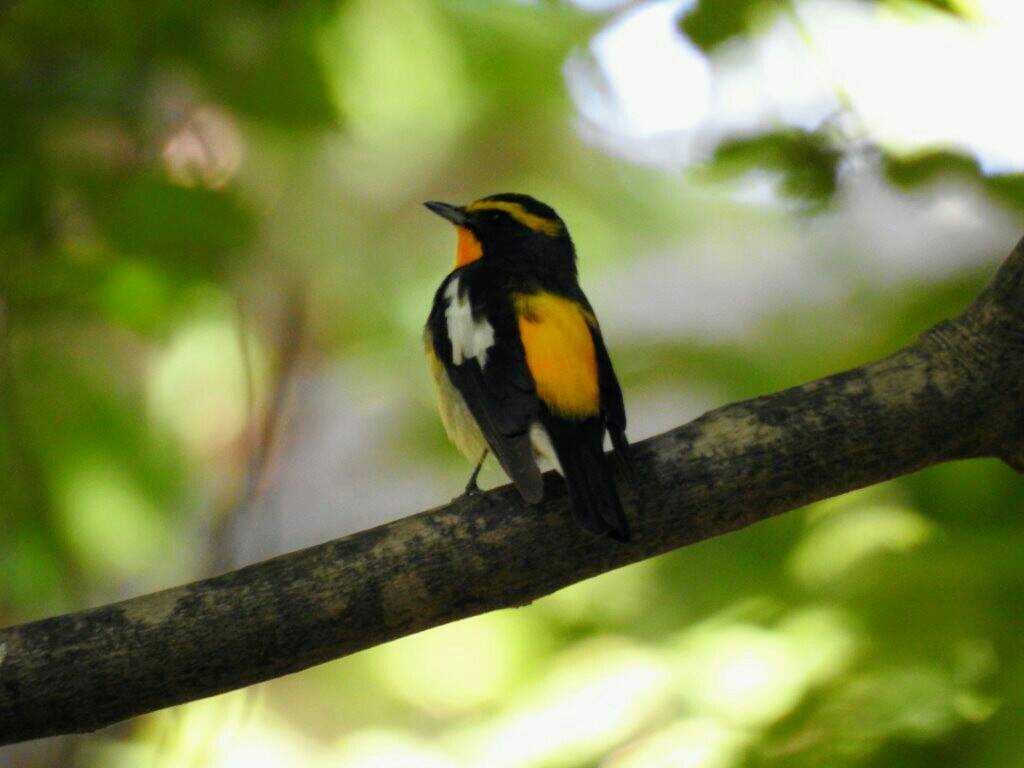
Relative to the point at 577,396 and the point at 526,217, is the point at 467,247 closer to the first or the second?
the point at 526,217

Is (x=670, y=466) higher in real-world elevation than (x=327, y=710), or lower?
lower

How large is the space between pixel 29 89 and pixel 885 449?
238cm

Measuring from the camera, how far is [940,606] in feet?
6.91

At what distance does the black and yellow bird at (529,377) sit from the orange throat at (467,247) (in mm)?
142

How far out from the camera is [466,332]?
120 inches

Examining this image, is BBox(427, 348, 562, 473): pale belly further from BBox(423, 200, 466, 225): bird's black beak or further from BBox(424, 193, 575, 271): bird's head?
BBox(423, 200, 466, 225): bird's black beak

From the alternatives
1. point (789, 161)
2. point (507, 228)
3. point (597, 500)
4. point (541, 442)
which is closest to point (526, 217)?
point (507, 228)

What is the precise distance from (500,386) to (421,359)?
1998 mm

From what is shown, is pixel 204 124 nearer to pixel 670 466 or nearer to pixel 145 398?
pixel 145 398

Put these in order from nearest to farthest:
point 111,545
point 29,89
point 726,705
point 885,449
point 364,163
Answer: point 726,705, point 885,449, point 29,89, point 111,545, point 364,163

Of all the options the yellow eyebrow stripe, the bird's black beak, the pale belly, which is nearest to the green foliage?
the pale belly

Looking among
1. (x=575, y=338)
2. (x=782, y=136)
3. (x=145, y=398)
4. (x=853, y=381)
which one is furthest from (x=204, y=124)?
(x=853, y=381)

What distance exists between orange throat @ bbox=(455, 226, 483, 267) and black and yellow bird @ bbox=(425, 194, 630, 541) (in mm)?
142

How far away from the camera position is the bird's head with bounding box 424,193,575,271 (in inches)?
146
